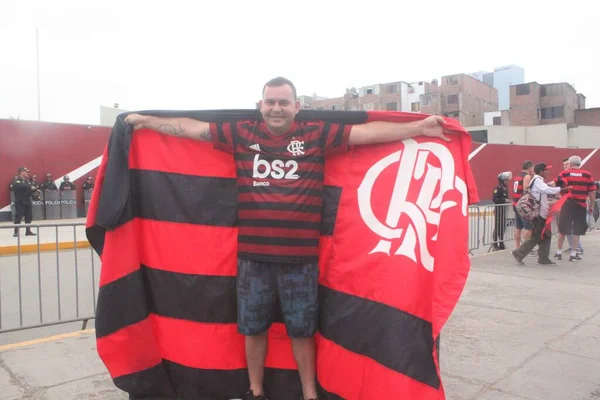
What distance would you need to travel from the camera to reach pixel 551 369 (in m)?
3.85

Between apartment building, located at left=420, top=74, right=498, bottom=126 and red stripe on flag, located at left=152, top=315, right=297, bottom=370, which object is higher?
apartment building, located at left=420, top=74, right=498, bottom=126

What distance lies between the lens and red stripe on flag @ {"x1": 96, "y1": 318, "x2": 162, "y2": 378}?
10.3 ft

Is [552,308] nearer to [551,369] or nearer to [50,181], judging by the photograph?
[551,369]

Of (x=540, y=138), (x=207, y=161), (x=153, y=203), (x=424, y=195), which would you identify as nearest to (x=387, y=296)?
(x=424, y=195)

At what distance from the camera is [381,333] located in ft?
9.32

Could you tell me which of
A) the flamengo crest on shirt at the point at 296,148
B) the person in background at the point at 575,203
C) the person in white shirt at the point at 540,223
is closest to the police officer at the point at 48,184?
the person in white shirt at the point at 540,223

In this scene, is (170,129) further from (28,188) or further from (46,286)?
(28,188)

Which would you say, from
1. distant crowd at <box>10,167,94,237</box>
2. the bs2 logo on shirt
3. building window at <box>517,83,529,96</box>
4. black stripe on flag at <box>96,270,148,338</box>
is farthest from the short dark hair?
building window at <box>517,83,529,96</box>

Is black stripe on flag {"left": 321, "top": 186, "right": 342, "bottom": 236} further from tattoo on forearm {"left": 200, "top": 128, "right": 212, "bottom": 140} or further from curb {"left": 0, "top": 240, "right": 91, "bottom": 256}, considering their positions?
curb {"left": 0, "top": 240, "right": 91, "bottom": 256}

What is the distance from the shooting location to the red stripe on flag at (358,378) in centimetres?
268

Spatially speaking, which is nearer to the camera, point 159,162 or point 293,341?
point 293,341

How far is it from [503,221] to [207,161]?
940cm

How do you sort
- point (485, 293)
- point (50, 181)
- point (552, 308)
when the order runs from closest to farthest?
point (552, 308) < point (485, 293) < point (50, 181)

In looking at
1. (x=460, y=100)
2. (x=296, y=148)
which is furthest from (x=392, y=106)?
(x=296, y=148)
